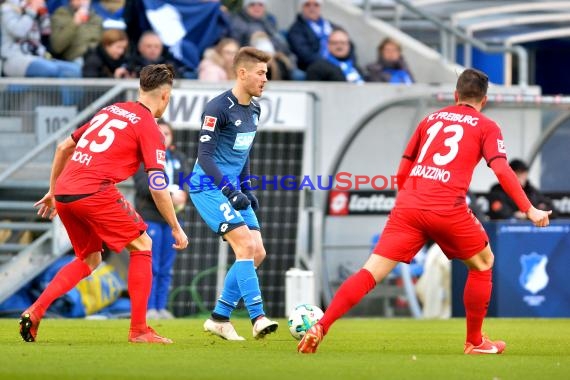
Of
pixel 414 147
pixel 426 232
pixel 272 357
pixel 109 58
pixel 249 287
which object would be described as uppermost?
pixel 109 58

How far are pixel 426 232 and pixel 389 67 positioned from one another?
10549 mm

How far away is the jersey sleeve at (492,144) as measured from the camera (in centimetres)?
979

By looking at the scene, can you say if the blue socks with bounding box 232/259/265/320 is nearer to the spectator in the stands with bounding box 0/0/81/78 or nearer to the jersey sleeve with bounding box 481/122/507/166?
the jersey sleeve with bounding box 481/122/507/166

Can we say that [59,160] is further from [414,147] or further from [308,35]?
[308,35]

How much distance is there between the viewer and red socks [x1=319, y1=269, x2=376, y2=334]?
9.60 metres

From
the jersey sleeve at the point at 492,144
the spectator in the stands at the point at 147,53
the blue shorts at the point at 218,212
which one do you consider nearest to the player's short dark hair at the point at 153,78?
the blue shorts at the point at 218,212

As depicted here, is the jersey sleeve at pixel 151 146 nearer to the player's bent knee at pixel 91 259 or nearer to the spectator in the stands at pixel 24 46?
the player's bent knee at pixel 91 259

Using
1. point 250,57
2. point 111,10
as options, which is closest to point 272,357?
point 250,57

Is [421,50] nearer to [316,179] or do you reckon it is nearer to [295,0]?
[295,0]

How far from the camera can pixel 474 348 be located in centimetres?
→ 1023

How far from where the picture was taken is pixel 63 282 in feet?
34.9

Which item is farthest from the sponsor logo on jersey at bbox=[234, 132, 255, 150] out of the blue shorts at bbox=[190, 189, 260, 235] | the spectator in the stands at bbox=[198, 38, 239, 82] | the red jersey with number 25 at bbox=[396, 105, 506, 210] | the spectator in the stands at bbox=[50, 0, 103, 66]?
the spectator in the stands at bbox=[50, 0, 103, 66]

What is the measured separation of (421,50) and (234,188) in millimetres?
10642

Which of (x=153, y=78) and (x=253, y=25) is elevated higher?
(x=253, y=25)
